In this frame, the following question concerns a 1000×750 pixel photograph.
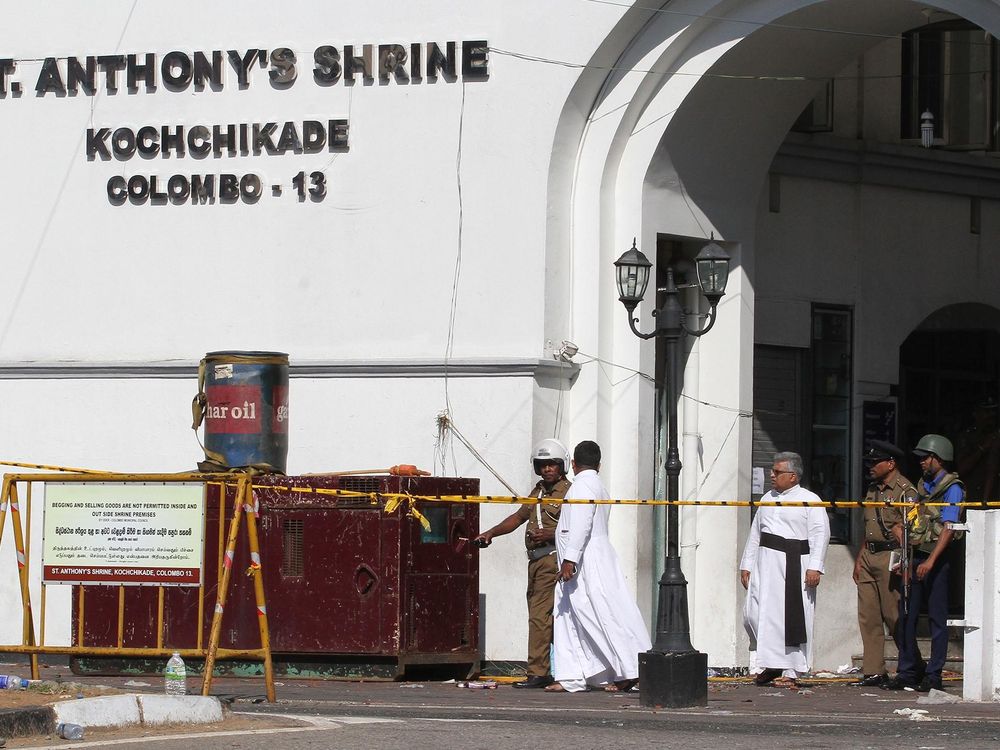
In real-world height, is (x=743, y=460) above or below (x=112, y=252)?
below

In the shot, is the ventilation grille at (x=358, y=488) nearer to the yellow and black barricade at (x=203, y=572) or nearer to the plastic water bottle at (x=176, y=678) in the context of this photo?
the yellow and black barricade at (x=203, y=572)

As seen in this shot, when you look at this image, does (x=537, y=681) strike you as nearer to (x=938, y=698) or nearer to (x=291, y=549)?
(x=291, y=549)

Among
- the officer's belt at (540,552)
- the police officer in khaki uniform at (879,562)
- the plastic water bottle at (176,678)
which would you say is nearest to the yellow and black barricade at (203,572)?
the plastic water bottle at (176,678)

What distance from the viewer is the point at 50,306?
18156 millimetres

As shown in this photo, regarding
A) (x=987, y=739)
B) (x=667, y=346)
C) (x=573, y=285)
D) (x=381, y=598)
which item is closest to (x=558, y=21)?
(x=573, y=285)

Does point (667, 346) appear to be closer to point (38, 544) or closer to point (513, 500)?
point (513, 500)

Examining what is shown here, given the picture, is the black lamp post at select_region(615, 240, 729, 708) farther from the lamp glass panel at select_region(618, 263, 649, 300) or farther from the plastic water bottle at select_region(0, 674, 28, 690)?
the plastic water bottle at select_region(0, 674, 28, 690)

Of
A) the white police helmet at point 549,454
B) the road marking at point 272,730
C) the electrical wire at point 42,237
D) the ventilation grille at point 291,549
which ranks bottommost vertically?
the road marking at point 272,730

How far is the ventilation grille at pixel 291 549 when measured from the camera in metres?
15.3

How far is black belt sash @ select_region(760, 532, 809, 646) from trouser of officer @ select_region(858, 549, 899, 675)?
67 cm

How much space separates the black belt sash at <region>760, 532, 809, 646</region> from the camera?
15109 millimetres

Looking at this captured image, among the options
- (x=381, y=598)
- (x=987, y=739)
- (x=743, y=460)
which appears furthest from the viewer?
(x=743, y=460)

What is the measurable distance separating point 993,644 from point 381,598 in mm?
4500

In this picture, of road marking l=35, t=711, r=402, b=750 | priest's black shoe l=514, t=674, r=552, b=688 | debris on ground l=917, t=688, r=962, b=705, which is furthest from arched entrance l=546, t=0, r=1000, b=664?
road marking l=35, t=711, r=402, b=750
